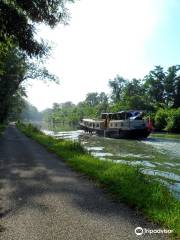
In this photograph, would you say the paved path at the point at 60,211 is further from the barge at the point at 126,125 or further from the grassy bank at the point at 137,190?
the barge at the point at 126,125

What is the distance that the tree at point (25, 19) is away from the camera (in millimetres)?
17047

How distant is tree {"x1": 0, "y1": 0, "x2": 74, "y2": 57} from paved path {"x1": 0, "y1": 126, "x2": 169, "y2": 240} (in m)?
6.90

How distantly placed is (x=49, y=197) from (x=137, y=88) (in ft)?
326

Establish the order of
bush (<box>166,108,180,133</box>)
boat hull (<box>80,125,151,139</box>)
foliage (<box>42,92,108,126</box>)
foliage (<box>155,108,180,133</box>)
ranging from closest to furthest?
boat hull (<box>80,125,151,139</box>), bush (<box>166,108,180,133</box>), foliage (<box>155,108,180,133</box>), foliage (<box>42,92,108,126</box>)

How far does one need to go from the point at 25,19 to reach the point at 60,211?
36.1ft

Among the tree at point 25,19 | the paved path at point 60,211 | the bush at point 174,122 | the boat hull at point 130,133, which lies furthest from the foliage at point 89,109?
the paved path at point 60,211

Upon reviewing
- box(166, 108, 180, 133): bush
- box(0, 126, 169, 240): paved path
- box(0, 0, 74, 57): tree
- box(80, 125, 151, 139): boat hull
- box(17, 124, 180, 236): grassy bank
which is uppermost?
box(0, 0, 74, 57): tree

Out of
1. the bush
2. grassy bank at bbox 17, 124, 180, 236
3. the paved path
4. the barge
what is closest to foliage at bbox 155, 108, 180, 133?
the bush

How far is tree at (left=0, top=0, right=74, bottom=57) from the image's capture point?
1705 centimetres

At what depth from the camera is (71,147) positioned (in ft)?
88.2

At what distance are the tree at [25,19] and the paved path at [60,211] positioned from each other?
6903 mm

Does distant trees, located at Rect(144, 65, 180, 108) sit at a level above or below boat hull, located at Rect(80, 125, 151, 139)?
above

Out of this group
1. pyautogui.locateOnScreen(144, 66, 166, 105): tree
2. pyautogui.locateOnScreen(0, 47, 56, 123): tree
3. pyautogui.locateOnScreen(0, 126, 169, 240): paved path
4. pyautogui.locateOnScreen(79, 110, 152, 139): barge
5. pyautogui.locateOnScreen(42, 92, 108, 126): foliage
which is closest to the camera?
pyautogui.locateOnScreen(0, 126, 169, 240): paved path

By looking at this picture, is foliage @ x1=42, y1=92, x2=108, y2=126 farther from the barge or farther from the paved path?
the paved path
